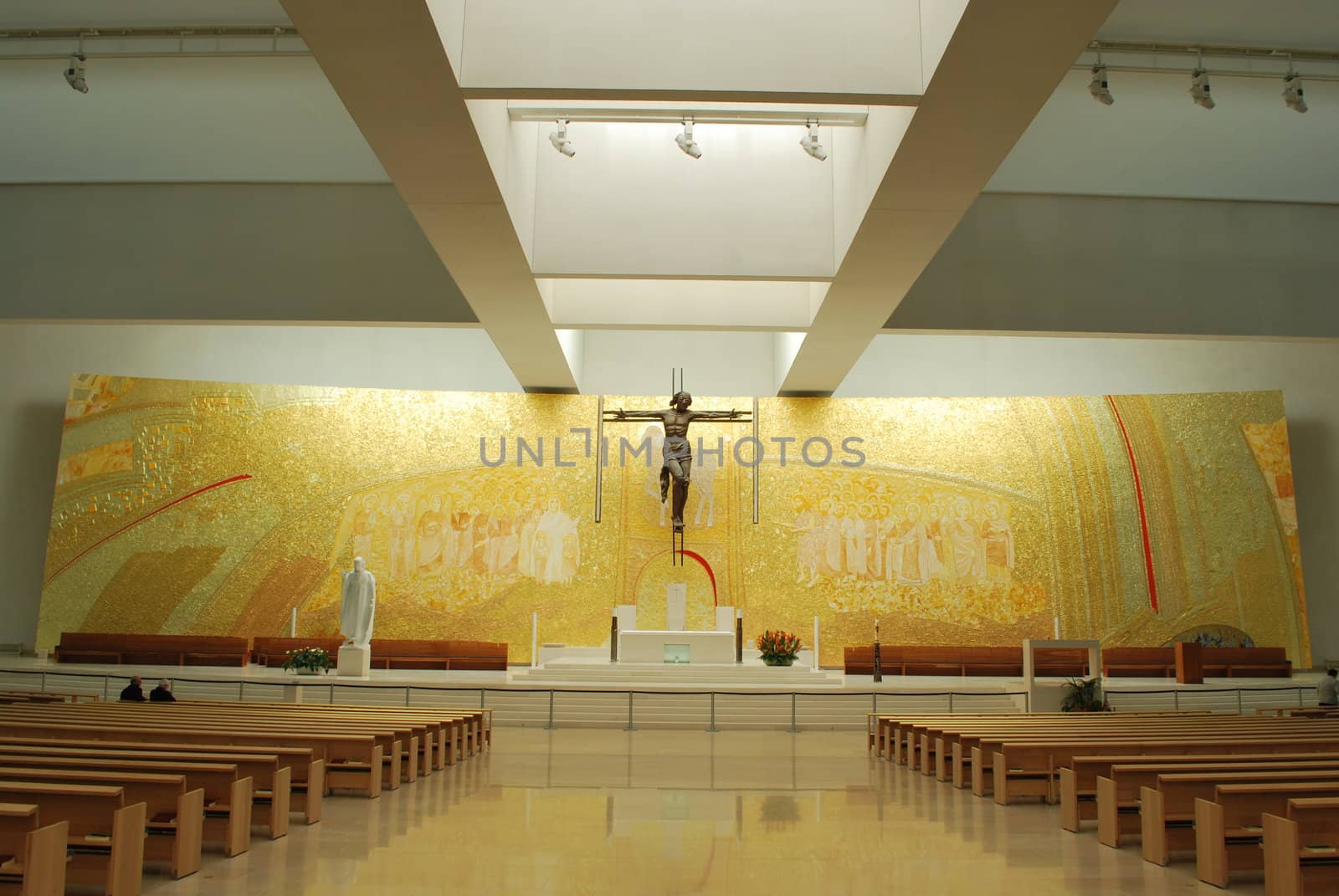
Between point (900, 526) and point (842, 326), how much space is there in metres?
5.59

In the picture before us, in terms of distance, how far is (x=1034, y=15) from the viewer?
6.46 m

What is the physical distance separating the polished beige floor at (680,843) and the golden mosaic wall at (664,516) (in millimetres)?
10084

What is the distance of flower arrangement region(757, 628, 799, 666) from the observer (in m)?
15.8

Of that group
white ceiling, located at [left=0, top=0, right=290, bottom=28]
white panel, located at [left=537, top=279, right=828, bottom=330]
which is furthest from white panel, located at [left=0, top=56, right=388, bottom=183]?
white panel, located at [left=537, top=279, right=828, bottom=330]

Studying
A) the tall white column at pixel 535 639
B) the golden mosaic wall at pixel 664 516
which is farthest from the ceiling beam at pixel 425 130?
the tall white column at pixel 535 639

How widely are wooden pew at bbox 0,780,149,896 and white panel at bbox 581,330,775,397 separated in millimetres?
15318

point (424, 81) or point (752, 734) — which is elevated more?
point (424, 81)

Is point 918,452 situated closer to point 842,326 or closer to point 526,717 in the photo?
point 842,326

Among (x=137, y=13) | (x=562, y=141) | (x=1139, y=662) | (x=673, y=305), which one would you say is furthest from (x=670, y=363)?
(x=137, y=13)

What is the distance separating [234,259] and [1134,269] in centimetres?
1165

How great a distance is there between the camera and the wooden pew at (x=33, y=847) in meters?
3.63

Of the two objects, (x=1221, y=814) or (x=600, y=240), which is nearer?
(x=1221, y=814)

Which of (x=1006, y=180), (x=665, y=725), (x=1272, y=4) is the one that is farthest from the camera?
(x=1006, y=180)

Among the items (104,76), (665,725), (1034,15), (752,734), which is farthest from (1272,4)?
(104,76)
